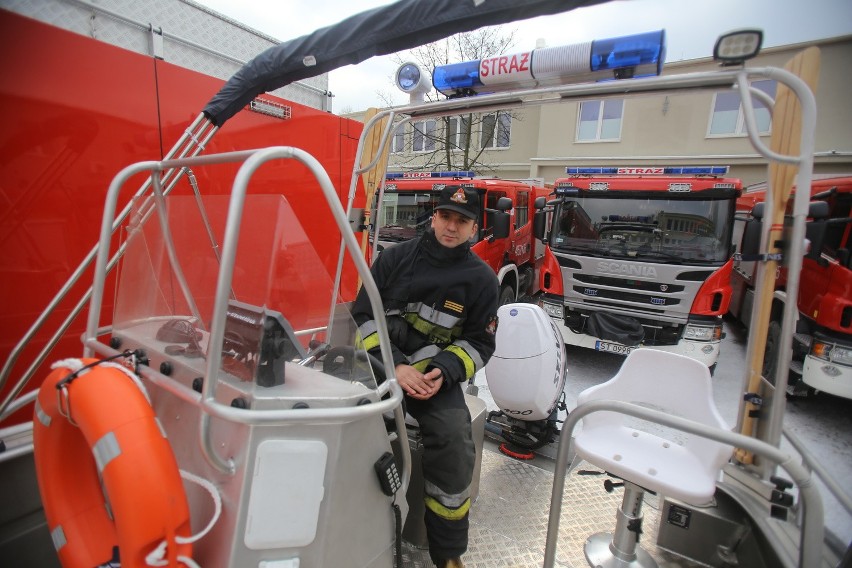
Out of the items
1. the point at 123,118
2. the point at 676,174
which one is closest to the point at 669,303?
the point at 676,174

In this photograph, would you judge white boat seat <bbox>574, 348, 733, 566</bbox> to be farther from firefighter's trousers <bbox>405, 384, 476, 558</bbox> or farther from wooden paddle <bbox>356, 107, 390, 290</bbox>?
wooden paddle <bbox>356, 107, 390, 290</bbox>

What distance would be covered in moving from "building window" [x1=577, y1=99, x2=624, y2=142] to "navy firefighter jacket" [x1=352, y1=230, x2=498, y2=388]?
14040 mm

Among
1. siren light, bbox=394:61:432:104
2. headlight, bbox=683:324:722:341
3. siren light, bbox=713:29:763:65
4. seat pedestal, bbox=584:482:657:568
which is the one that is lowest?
seat pedestal, bbox=584:482:657:568

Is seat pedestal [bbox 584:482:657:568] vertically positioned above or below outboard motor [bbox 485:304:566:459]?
below

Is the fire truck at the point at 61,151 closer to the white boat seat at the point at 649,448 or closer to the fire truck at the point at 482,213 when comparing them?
the white boat seat at the point at 649,448

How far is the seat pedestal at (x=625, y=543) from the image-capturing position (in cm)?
193

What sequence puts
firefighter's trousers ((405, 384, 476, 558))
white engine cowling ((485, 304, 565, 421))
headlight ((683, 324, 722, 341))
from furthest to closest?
1. headlight ((683, 324, 722, 341))
2. white engine cowling ((485, 304, 565, 421))
3. firefighter's trousers ((405, 384, 476, 558))

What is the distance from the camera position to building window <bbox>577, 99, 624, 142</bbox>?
13891 mm

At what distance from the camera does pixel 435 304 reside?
7.23 feet

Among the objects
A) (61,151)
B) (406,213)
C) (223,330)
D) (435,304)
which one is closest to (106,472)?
(223,330)

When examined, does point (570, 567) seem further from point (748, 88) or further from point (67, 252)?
point (67, 252)

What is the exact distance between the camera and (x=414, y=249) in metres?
2.35

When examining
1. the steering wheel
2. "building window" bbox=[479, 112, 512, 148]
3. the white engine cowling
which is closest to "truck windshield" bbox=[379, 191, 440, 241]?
the white engine cowling

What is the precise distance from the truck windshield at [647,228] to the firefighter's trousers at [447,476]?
4.00m
